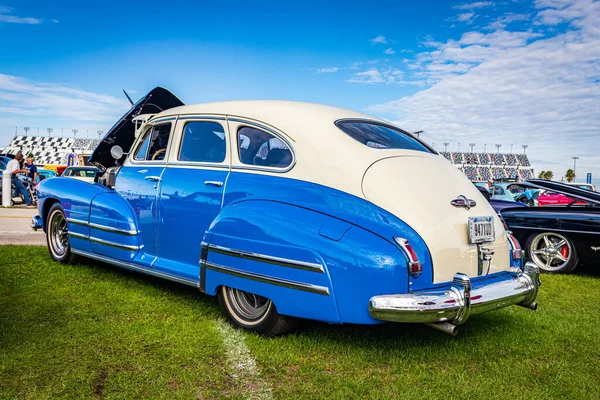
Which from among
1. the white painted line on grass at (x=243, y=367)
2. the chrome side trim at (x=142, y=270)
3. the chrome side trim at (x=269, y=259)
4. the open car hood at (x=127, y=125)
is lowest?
the white painted line on grass at (x=243, y=367)

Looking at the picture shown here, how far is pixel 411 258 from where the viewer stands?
3.30 m

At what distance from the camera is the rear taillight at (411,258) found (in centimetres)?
328

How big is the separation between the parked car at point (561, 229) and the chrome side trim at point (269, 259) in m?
4.63

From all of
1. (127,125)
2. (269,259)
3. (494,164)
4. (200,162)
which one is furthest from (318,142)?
(494,164)

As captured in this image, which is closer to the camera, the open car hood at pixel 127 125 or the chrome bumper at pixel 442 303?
the chrome bumper at pixel 442 303

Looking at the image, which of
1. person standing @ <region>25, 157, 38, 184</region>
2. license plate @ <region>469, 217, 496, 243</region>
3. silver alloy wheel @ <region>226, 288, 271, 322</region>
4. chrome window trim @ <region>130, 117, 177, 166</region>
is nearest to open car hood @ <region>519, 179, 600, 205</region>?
license plate @ <region>469, 217, 496, 243</region>

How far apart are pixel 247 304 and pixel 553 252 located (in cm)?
523

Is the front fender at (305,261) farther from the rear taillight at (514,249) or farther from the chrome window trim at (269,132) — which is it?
the rear taillight at (514,249)

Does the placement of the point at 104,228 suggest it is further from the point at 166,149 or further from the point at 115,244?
the point at 166,149

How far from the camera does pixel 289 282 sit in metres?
3.51

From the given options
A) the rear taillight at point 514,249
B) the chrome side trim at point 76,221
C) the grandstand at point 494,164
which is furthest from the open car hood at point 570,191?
the grandstand at point 494,164

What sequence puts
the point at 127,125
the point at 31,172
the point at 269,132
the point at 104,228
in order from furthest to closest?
the point at 31,172 → the point at 127,125 → the point at 104,228 → the point at 269,132

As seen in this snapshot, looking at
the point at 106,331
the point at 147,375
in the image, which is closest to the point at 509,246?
the point at 147,375

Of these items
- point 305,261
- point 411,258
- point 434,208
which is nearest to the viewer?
point 411,258
